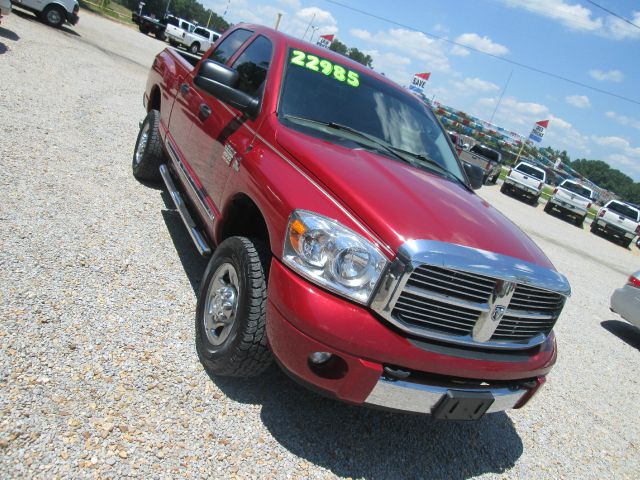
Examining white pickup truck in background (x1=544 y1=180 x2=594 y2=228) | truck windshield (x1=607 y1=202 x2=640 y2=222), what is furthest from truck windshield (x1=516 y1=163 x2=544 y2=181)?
truck windshield (x1=607 y1=202 x2=640 y2=222)

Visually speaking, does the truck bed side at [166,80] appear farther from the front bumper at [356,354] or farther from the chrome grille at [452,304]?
the chrome grille at [452,304]

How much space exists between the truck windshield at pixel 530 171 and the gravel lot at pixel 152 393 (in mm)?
18487

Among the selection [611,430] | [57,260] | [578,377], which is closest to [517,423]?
[611,430]

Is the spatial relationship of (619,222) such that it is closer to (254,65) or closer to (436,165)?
(436,165)

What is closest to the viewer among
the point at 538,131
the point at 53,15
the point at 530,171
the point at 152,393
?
the point at 152,393

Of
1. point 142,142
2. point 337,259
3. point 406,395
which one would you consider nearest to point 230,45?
point 142,142

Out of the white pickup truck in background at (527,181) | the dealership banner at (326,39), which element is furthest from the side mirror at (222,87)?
the dealership banner at (326,39)

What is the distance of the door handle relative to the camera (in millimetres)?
3772

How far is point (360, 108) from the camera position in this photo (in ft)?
11.6

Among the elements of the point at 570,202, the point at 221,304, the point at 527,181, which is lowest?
the point at 221,304

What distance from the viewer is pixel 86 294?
3.22 metres

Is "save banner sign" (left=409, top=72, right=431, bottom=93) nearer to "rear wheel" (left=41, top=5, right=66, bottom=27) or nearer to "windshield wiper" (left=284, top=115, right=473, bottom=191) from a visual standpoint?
"rear wheel" (left=41, top=5, right=66, bottom=27)

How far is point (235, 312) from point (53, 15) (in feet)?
60.2

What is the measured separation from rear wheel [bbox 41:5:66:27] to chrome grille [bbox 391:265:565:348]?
18.8 metres
